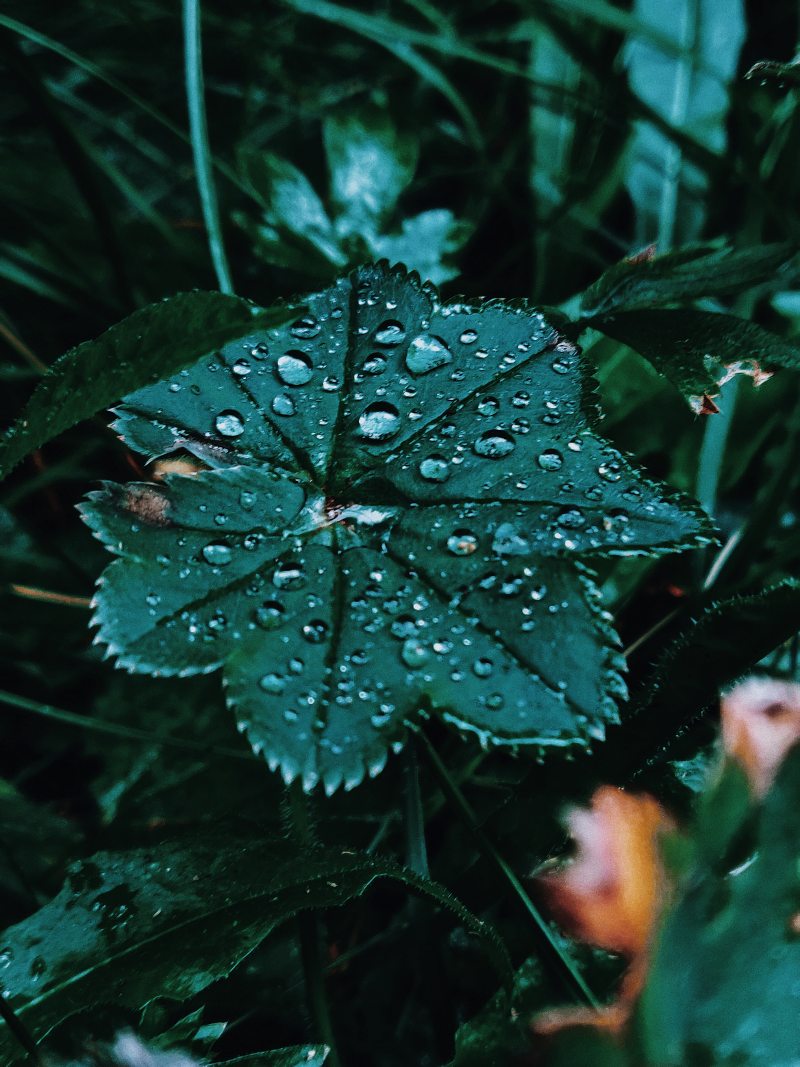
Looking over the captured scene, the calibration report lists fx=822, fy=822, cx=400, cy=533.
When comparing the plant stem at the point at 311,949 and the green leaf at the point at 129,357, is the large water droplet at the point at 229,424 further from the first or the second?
the plant stem at the point at 311,949

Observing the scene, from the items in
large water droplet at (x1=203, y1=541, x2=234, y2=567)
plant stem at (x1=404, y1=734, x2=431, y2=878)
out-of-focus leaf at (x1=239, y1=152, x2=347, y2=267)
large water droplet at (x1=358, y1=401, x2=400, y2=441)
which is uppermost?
out-of-focus leaf at (x1=239, y1=152, x2=347, y2=267)

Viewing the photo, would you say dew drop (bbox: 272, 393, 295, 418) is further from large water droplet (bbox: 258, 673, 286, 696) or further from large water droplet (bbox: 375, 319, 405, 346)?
large water droplet (bbox: 258, 673, 286, 696)

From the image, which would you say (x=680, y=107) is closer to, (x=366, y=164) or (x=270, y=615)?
(x=366, y=164)

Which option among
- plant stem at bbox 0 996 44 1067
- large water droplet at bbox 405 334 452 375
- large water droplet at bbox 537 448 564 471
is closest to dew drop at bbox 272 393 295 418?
large water droplet at bbox 405 334 452 375

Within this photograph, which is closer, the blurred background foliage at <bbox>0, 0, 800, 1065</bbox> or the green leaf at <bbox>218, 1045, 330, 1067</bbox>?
the green leaf at <bbox>218, 1045, 330, 1067</bbox>

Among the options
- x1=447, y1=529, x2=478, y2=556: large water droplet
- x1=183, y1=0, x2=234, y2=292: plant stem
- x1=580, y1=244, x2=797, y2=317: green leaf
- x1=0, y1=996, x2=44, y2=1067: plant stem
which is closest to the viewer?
x1=0, y1=996, x2=44, y2=1067: plant stem

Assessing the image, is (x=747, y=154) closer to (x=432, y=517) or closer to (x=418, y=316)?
(x=418, y=316)

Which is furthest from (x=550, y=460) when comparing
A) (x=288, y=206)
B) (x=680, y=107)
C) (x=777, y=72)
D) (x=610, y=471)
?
(x=680, y=107)
